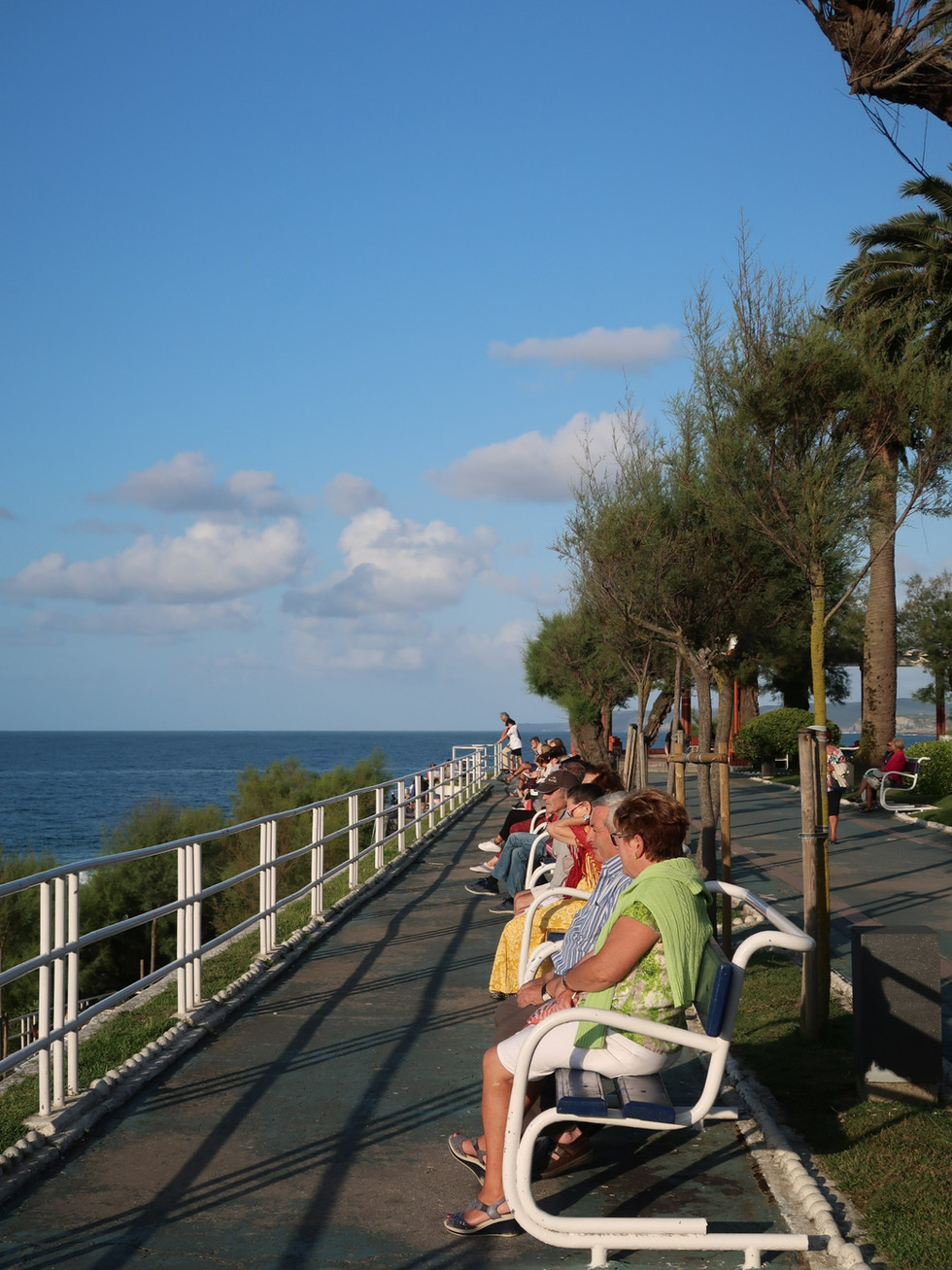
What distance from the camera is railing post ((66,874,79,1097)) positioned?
16.2ft

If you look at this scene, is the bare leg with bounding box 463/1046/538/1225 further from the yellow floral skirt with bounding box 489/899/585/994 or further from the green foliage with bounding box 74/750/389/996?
the green foliage with bounding box 74/750/389/996

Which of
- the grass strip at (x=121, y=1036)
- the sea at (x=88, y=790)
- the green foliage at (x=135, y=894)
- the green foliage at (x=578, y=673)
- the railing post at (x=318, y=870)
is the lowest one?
the sea at (x=88, y=790)

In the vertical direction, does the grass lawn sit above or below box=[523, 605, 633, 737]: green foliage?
below

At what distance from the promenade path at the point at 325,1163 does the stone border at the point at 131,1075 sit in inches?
2.3

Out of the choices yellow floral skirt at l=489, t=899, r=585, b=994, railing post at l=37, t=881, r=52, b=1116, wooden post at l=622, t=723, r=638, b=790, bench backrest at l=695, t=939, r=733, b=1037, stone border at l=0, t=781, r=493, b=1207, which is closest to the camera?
bench backrest at l=695, t=939, r=733, b=1037

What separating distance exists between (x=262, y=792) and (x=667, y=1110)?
145ft

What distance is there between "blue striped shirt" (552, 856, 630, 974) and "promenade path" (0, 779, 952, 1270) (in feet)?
2.33

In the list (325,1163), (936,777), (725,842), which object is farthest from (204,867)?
(325,1163)

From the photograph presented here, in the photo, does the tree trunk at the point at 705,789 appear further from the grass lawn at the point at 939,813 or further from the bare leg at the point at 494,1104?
the grass lawn at the point at 939,813

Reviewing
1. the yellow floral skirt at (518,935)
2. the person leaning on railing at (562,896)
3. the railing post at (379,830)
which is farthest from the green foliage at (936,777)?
the yellow floral skirt at (518,935)

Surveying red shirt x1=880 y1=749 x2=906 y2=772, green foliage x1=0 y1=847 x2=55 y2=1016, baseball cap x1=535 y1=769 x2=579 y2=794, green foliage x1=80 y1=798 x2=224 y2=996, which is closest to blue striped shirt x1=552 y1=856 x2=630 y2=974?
baseball cap x1=535 y1=769 x2=579 y2=794

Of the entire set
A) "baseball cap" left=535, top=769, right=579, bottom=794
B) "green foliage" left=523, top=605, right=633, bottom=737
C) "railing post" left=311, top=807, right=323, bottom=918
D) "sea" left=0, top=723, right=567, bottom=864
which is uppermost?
"green foliage" left=523, top=605, right=633, bottom=737

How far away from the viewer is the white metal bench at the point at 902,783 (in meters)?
21.0

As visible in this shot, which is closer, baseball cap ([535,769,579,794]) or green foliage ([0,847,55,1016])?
baseball cap ([535,769,579,794])
